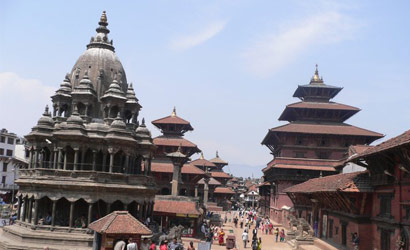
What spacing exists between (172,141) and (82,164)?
22.1 m

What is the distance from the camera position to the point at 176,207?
38.2 metres

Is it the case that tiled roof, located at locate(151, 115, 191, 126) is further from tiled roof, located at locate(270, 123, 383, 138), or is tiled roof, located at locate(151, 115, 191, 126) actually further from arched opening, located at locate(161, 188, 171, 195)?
tiled roof, located at locate(270, 123, 383, 138)

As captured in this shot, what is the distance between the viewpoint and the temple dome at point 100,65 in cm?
3516

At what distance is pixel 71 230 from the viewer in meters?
28.9

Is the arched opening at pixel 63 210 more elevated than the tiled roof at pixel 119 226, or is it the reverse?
the tiled roof at pixel 119 226

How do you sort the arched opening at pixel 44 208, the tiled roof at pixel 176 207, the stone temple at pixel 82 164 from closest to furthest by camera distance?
the stone temple at pixel 82 164 < the arched opening at pixel 44 208 < the tiled roof at pixel 176 207

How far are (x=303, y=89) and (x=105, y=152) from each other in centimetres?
3955

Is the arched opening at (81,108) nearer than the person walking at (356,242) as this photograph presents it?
No

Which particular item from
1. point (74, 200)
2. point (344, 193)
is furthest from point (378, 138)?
point (74, 200)

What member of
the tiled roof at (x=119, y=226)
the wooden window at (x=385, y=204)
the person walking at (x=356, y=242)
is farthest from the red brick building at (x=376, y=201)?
the tiled roof at (x=119, y=226)

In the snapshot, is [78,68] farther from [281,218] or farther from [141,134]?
[281,218]

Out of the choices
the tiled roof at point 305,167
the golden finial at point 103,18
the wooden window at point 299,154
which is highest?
the golden finial at point 103,18

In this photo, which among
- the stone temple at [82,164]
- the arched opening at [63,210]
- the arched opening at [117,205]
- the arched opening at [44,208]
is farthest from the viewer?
the arched opening at [117,205]

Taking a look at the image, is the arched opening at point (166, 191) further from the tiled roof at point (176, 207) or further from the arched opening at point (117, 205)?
the arched opening at point (117, 205)
